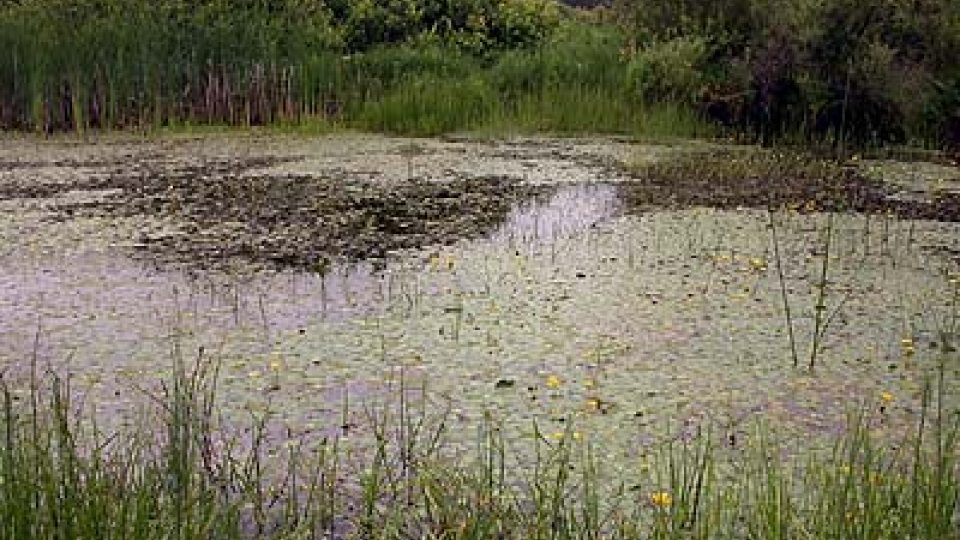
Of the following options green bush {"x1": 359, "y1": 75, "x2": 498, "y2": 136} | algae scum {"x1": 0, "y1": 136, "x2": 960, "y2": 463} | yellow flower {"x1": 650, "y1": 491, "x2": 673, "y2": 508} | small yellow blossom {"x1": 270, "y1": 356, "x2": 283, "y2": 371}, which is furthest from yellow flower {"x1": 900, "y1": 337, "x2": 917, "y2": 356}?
green bush {"x1": 359, "y1": 75, "x2": 498, "y2": 136}

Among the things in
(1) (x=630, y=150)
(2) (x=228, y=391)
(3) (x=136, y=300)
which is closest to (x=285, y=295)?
(3) (x=136, y=300)

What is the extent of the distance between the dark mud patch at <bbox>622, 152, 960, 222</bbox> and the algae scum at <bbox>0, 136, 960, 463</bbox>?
24 millimetres

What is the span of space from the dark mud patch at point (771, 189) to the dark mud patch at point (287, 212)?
60 centimetres

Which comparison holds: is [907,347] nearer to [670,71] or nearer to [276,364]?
[276,364]

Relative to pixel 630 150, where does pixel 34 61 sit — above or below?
above

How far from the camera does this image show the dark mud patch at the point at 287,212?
12.6ft

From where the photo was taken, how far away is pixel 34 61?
6.62 metres

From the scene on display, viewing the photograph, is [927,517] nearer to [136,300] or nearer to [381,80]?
[136,300]

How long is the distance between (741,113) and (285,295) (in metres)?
4.48

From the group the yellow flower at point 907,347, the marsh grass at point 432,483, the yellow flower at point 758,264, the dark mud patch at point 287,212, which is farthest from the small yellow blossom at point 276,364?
the yellow flower at point 758,264

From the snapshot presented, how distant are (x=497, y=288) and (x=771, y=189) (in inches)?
84.0

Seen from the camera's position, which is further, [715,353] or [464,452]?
[715,353]

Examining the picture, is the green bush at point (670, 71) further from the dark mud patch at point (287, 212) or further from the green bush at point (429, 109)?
the dark mud patch at point (287, 212)

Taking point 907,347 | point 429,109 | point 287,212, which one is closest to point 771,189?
point 287,212
